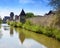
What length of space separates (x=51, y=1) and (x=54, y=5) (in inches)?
16.0

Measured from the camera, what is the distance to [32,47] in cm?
1126

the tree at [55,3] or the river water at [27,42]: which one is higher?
the tree at [55,3]

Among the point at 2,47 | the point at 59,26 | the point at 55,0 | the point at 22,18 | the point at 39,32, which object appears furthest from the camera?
the point at 22,18

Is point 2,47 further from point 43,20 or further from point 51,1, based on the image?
point 43,20

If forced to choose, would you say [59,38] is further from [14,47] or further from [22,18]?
[22,18]

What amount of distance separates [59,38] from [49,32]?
356 centimetres

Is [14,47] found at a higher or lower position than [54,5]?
lower

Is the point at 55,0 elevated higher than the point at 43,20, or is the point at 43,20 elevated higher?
the point at 55,0

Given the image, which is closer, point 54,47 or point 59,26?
point 54,47

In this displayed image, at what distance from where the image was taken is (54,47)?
38.0ft

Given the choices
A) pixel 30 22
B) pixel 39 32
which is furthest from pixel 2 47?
pixel 30 22

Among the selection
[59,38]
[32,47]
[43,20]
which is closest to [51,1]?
[59,38]

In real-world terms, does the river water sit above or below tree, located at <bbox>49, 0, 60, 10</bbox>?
below

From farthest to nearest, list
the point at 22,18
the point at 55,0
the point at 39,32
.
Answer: the point at 22,18, the point at 39,32, the point at 55,0
